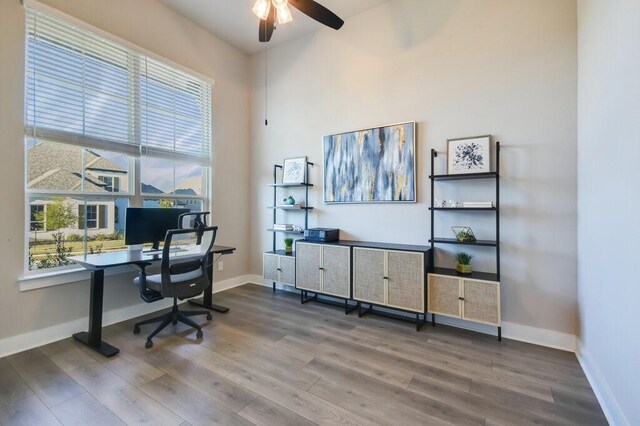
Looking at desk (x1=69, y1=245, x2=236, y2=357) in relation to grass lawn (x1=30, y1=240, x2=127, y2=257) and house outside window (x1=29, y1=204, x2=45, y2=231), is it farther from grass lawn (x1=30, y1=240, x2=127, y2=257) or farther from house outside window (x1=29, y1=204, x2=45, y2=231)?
house outside window (x1=29, y1=204, x2=45, y2=231)

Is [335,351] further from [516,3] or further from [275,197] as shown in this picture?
[516,3]

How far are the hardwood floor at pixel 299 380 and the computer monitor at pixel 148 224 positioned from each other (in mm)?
896

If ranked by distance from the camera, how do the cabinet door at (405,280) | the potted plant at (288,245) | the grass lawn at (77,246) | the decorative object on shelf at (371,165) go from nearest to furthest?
1. the grass lawn at (77,246)
2. the cabinet door at (405,280)
3. the decorative object on shelf at (371,165)
4. the potted plant at (288,245)

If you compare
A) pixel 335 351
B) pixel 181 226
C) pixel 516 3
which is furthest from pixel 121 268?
pixel 516 3

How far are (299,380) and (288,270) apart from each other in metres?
1.81

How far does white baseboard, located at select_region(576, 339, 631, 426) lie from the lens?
1.49 m

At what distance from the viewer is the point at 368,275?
3043 mm

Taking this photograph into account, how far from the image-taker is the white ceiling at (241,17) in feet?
10.9

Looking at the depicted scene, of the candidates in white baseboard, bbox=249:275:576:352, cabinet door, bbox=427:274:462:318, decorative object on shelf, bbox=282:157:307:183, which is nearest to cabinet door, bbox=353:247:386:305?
cabinet door, bbox=427:274:462:318

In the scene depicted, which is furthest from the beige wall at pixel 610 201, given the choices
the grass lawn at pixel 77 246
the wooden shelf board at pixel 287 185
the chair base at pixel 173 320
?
the grass lawn at pixel 77 246

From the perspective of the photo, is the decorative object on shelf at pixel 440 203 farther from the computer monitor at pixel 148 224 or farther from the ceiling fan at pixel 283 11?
the computer monitor at pixel 148 224

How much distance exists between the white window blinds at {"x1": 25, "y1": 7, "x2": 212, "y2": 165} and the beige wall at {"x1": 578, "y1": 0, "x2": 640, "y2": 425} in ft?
13.1

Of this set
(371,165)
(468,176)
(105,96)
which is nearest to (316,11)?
(371,165)

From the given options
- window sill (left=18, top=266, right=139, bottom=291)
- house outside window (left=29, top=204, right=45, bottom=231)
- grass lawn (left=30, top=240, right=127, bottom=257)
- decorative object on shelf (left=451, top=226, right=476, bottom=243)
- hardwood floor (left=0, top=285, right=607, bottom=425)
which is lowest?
hardwood floor (left=0, top=285, right=607, bottom=425)
